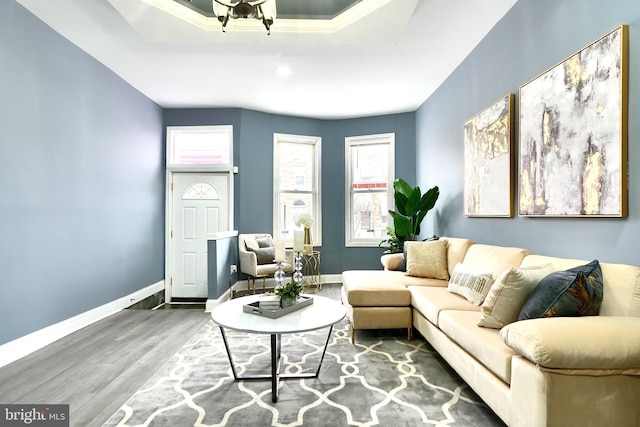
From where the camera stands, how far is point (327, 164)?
18.2 ft

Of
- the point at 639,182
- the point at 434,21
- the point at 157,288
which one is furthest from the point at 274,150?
the point at 639,182

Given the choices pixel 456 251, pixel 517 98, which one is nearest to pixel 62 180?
pixel 456 251

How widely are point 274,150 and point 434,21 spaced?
10.3ft

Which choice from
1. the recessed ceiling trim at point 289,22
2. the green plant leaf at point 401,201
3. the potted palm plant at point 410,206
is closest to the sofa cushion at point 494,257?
the potted palm plant at point 410,206

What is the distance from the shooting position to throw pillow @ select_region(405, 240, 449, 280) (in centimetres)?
335

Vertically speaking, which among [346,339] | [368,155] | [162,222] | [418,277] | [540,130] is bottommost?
[346,339]

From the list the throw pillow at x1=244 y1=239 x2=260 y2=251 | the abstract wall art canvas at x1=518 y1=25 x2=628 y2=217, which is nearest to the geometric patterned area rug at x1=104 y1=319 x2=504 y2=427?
the abstract wall art canvas at x1=518 y1=25 x2=628 y2=217

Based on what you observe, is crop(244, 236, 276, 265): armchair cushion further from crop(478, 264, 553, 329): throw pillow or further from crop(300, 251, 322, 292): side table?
crop(478, 264, 553, 329): throw pillow

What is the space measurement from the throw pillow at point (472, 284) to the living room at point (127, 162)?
1.53 feet

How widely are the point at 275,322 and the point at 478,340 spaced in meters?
1.19

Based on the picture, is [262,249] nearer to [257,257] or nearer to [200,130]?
[257,257]

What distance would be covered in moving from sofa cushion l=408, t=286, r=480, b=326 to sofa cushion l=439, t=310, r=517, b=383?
96 mm

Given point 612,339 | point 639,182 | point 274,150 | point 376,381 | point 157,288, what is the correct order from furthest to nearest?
1. point 274,150
2. point 157,288
3. point 376,381
4. point 639,182
5. point 612,339

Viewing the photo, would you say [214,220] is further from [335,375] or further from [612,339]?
[612,339]
